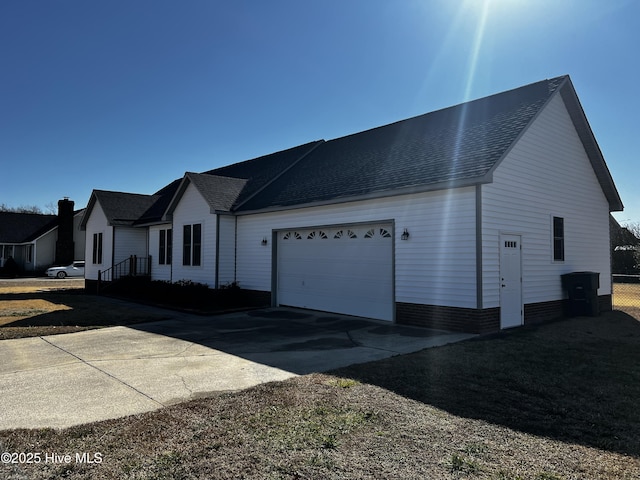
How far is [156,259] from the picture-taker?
66.9ft

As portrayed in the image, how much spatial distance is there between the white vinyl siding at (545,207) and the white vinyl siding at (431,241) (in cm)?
39

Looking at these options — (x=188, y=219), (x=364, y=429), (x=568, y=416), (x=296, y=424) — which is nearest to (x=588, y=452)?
(x=568, y=416)

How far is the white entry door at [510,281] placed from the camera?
34.4 feet

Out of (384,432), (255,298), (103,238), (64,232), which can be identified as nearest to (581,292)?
(255,298)

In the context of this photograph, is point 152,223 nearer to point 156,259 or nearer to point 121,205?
point 156,259

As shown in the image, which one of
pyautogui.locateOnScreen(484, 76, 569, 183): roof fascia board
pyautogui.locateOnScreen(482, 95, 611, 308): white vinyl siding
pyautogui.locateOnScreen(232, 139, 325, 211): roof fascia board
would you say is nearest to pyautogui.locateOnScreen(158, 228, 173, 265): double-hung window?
pyautogui.locateOnScreen(232, 139, 325, 211): roof fascia board

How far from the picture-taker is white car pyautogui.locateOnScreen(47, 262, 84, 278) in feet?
115

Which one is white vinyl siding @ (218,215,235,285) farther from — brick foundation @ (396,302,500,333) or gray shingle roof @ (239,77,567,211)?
brick foundation @ (396,302,500,333)

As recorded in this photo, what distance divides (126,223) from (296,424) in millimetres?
19930

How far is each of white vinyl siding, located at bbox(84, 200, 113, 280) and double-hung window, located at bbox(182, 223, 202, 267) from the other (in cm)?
621

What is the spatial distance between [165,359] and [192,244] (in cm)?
1040

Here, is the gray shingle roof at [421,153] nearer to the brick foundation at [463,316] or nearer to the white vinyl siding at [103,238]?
the brick foundation at [463,316]

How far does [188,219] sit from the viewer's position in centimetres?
1759

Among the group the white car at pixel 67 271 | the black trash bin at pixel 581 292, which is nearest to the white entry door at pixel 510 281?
the black trash bin at pixel 581 292
